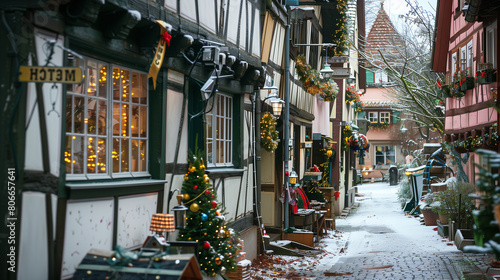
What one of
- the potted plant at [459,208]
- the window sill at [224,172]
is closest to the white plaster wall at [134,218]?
the window sill at [224,172]

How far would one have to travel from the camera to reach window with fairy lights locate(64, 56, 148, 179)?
6.46 metres

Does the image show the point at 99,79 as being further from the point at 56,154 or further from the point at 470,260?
the point at 470,260

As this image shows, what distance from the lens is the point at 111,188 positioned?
6.75 m

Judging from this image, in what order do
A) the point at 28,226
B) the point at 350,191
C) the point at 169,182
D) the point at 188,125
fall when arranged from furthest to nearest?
the point at 350,191
the point at 188,125
the point at 169,182
the point at 28,226

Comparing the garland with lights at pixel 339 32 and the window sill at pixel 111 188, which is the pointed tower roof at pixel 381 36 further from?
the window sill at pixel 111 188

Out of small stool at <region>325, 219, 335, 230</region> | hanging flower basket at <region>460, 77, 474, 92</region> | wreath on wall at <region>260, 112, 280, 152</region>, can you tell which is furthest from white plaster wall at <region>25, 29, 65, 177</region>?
small stool at <region>325, 219, 335, 230</region>

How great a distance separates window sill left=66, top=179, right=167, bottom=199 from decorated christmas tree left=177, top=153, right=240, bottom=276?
75 cm

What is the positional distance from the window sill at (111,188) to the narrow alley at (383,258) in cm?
442

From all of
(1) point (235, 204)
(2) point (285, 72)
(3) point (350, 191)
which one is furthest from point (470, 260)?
(3) point (350, 191)

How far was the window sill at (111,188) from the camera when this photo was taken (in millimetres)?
6082

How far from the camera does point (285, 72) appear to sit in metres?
16.1

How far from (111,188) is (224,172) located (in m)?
4.16

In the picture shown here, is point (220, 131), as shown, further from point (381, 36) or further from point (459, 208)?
point (381, 36)

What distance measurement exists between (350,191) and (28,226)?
2699 centimetres
